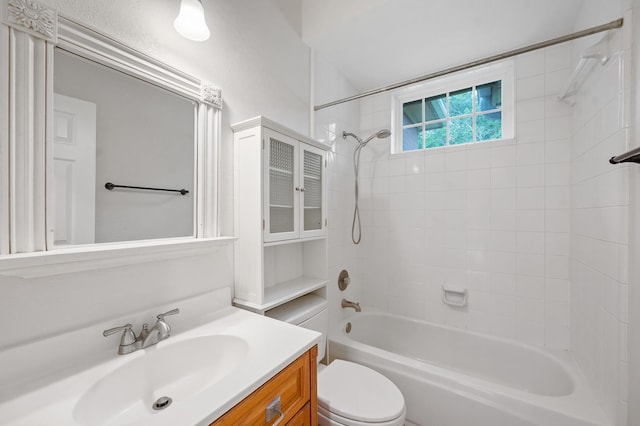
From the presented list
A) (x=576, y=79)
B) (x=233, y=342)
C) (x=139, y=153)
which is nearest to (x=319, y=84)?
(x=139, y=153)

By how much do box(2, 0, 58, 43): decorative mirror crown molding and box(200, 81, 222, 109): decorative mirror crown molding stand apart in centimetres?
48

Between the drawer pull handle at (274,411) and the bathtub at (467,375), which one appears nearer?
the drawer pull handle at (274,411)

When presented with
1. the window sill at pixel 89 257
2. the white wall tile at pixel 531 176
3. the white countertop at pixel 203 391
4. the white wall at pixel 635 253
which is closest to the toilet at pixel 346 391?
the white countertop at pixel 203 391

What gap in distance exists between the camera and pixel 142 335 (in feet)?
3.02

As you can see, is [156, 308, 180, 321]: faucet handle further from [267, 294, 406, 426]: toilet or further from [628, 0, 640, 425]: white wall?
[628, 0, 640, 425]: white wall

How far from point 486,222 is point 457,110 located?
37.9 inches

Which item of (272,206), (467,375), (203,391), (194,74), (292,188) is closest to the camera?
(203,391)

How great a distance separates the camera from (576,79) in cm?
145

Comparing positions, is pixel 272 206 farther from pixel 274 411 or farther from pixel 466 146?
pixel 466 146

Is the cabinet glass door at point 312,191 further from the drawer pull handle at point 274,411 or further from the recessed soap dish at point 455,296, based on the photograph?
the recessed soap dish at point 455,296

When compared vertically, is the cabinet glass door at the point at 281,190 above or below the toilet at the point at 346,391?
above

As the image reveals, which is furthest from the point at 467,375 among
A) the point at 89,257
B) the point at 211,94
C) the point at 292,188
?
the point at 211,94

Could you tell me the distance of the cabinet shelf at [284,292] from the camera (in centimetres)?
124

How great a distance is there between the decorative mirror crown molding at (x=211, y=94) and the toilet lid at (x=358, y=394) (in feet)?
4.75
